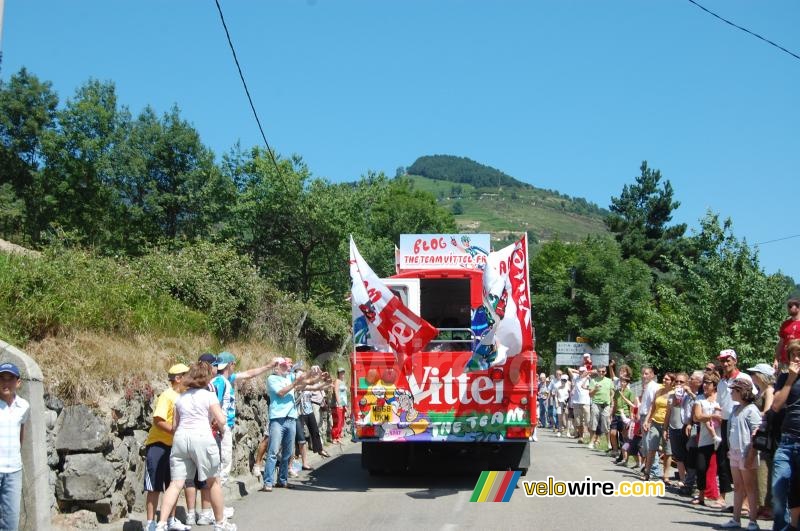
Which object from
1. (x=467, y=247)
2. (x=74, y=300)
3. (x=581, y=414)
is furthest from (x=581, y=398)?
(x=74, y=300)

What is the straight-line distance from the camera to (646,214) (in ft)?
223

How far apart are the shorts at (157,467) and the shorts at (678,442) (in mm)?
8156

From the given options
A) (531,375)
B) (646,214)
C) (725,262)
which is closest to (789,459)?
(531,375)

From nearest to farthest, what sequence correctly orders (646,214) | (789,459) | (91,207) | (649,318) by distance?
(789,459)
(91,207)
(649,318)
(646,214)

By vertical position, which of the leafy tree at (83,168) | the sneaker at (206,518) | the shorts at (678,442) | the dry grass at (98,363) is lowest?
the sneaker at (206,518)

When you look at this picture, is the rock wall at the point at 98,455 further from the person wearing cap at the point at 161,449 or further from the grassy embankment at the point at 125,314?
the person wearing cap at the point at 161,449

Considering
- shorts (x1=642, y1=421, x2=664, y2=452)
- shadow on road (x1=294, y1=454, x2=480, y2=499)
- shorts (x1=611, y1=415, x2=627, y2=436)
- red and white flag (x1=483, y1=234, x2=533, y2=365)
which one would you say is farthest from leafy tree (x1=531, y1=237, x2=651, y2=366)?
red and white flag (x1=483, y1=234, x2=533, y2=365)

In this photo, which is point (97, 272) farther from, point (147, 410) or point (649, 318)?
point (649, 318)

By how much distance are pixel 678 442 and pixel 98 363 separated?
28.9ft

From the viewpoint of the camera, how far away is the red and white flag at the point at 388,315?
1230 cm

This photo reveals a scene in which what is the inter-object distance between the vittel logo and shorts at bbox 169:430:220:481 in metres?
4.60

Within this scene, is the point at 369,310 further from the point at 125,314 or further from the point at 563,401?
the point at 563,401

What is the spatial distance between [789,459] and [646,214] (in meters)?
62.3

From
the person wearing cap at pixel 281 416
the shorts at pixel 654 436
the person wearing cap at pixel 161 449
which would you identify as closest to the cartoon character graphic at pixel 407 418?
the person wearing cap at pixel 281 416
